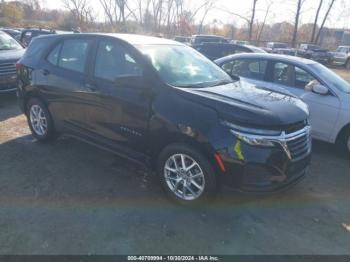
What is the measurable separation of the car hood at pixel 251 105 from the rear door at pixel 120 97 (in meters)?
0.58

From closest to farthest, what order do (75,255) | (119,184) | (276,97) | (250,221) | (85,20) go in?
(75,255) → (250,221) → (276,97) → (119,184) → (85,20)

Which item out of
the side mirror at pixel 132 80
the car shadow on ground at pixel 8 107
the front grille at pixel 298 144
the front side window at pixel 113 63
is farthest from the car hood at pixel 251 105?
the car shadow on ground at pixel 8 107

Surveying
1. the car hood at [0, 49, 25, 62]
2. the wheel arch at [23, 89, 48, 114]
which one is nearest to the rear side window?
the wheel arch at [23, 89, 48, 114]

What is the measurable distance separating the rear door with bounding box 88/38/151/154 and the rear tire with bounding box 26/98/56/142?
112cm

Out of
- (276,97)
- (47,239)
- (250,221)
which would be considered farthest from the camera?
(276,97)

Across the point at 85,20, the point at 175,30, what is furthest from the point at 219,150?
the point at 175,30

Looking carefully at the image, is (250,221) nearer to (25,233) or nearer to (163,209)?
(163,209)

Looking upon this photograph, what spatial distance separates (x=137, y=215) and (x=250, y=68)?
388cm

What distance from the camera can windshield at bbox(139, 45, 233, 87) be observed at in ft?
11.6

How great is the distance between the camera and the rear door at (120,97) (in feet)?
11.2

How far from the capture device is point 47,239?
9.27ft

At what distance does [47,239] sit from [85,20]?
121 ft

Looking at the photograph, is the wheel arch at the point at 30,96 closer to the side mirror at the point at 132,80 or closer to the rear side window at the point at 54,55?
the rear side window at the point at 54,55

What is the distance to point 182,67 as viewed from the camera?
12.5ft
